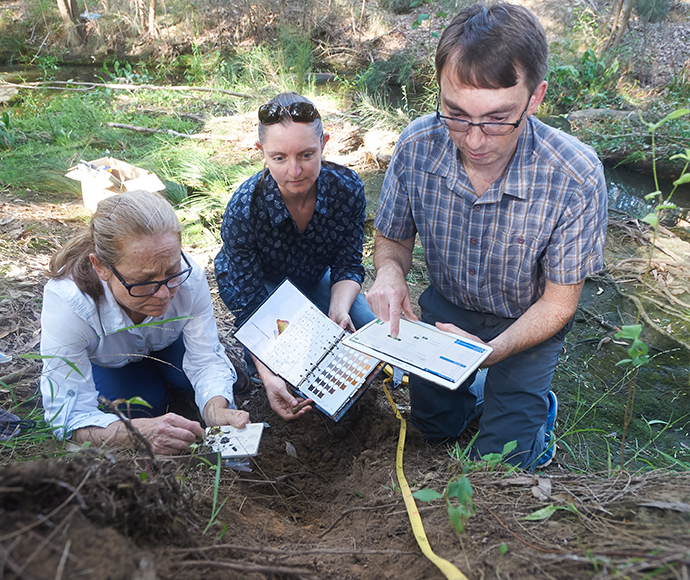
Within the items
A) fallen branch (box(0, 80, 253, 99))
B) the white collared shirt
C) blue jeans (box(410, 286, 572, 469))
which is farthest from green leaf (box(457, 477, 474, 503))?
fallen branch (box(0, 80, 253, 99))

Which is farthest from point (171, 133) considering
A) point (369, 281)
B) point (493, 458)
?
point (493, 458)

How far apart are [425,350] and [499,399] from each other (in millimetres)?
592

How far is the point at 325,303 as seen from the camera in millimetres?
3068

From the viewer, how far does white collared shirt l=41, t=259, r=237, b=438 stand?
6.39ft

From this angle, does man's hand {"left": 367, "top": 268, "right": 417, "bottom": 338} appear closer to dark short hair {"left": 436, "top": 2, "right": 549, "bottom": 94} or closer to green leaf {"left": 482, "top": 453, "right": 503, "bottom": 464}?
green leaf {"left": 482, "top": 453, "right": 503, "bottom": 464}

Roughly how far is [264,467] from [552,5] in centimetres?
1169

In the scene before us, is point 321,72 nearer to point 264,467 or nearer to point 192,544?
point 264,467

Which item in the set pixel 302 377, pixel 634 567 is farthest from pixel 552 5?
pixel 634 567

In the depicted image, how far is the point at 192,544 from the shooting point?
1208 mm

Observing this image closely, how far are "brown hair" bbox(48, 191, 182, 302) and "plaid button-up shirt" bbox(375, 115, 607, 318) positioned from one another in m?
1.05

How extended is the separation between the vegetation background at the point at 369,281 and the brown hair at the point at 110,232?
23.7 inches

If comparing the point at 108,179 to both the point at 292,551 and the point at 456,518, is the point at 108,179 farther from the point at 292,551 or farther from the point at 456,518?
the point at 456,518

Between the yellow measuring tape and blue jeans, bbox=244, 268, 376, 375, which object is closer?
the yellow measuring tape

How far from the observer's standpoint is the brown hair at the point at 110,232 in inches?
73.4
